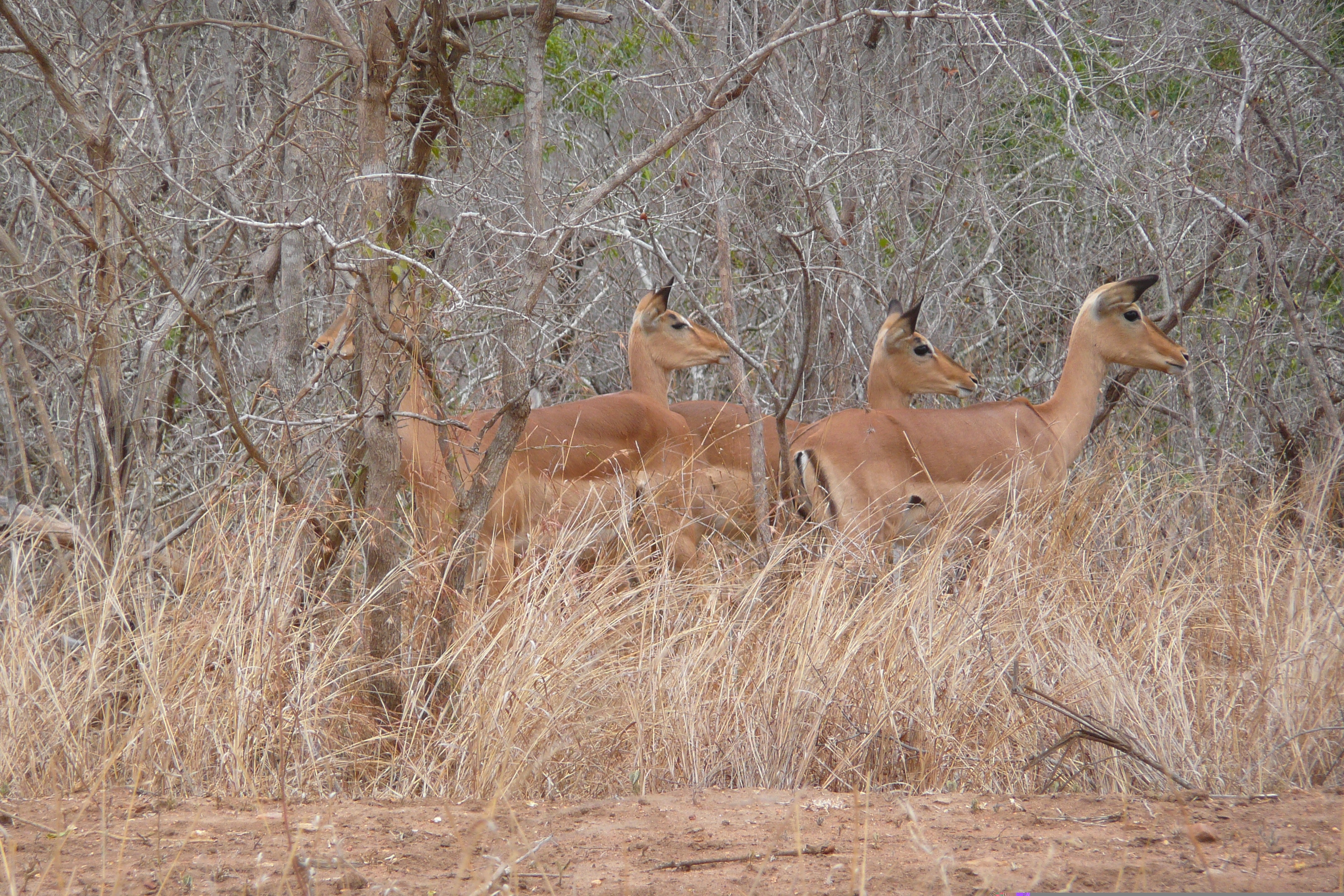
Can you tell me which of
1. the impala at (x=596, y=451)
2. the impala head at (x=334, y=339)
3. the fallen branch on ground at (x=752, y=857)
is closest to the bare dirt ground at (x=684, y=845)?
the fallen branch on ground at (x=752, y=857)

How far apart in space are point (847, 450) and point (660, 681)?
2.61 m

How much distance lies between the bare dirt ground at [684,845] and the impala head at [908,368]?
3917 mm

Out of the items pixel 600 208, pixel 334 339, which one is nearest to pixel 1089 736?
pixel 334 339

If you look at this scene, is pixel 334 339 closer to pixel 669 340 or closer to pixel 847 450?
pixel 669 340

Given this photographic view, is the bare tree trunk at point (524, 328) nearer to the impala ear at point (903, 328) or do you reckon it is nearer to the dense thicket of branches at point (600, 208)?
the dense thicket of branches at point (600, 208)

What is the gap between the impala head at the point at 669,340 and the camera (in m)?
6.88

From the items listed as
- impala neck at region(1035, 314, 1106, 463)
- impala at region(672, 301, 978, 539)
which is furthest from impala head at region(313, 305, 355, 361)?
impala neck at region(1035, 314, 1106, 463)

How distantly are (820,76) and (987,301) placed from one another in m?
1.73

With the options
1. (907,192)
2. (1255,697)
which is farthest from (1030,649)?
(907,192)

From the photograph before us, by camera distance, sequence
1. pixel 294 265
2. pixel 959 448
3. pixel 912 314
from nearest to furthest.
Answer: pixel 294 265 < pixel 959 448 < pixel 912 314

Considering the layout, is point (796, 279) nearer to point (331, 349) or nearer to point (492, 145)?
point (492, 145)

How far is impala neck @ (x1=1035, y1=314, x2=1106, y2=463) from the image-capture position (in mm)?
6379

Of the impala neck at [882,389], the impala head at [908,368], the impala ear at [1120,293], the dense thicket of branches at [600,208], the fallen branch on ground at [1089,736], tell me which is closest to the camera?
the fallen branch on ground at [1089,736]

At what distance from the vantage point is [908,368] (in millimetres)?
6648
